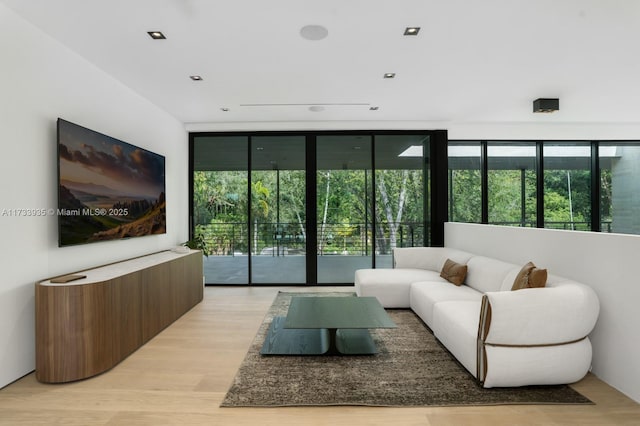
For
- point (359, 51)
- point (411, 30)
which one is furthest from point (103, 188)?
point (411, 30)

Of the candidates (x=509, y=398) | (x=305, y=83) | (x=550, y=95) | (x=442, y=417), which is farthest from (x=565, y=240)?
(x=305, y=83)

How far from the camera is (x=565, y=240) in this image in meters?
2.79

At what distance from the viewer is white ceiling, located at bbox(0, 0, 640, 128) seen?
7.73ft

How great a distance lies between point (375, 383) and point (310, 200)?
341 cm

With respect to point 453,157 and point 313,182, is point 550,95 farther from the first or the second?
point 313,182

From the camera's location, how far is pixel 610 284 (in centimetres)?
235

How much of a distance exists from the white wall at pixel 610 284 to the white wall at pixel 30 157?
4.26 metres

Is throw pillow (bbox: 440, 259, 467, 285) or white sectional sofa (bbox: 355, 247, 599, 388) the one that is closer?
white sectional sofa (bbox: 355, 247, 599, 388)

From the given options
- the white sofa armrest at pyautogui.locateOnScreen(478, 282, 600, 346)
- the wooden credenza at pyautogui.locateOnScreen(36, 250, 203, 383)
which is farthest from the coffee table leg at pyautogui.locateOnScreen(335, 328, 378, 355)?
the wooden credenza at pyautogui.locateOnScreen(36, 250, 203, 383)

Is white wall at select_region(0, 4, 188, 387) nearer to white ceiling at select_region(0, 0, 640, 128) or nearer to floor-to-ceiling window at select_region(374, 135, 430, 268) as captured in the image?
white ceiling at select_region(0, 0, 640, 128)

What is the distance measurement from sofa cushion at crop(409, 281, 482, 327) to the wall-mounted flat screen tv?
3.29 metres

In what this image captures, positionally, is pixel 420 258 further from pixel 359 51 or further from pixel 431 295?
pixel 359 51

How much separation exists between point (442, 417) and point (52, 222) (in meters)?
3.24

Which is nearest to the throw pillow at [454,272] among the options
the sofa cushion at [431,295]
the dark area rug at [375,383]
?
the sofa cushion at [431,295]
